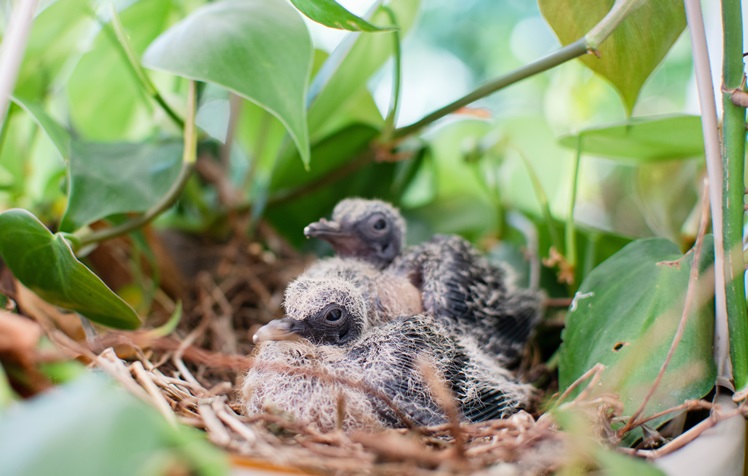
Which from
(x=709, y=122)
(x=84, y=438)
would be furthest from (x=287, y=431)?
(x=709, y=122)

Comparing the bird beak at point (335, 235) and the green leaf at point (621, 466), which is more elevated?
the bird beak at point (335, 235)

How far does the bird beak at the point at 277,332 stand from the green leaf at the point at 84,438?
1.11ft

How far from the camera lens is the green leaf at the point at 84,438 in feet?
1.01

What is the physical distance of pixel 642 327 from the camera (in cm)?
65

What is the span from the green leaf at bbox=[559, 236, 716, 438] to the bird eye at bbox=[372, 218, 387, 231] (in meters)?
0.33

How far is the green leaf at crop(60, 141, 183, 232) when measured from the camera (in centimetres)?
78

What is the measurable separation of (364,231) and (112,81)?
1.78 ft

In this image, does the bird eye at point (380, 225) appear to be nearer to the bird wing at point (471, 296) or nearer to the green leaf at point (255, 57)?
the bird wing at point (471, 296)

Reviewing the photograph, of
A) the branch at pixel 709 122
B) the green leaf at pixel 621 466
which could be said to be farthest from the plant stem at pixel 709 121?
the green leaf at pixel 621 466

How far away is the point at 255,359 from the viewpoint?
0.72m

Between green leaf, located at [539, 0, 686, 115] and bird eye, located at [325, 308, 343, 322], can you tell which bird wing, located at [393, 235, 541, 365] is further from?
green leaf, located at [539, 0, 686, 115]

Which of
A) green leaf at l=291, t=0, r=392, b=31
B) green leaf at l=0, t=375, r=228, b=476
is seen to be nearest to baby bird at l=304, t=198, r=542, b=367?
green leaf at l=291, t=0, r=392, b=31

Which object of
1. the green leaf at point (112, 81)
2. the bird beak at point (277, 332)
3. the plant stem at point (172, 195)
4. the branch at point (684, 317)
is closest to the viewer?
the branch at point (684, 317)

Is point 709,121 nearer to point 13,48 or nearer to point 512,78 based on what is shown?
point 512,78
